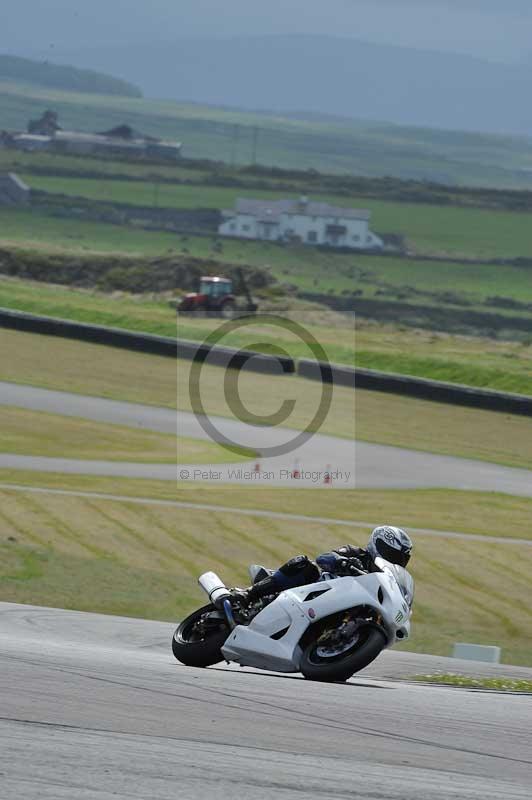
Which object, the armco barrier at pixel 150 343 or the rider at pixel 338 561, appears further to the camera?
the armco barrier at pixel 150 343

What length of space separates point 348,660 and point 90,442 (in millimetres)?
26678

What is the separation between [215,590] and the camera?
37.8ft

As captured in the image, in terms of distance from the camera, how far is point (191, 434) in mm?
38688

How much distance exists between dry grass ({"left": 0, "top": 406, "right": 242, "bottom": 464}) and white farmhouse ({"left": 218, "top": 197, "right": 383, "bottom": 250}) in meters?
122

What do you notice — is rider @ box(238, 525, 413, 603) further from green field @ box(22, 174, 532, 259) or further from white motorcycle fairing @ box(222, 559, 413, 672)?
green field @ box(22, 174, 532, 259)

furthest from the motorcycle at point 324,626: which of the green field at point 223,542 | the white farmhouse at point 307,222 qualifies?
the white farmhouse at point 307,222

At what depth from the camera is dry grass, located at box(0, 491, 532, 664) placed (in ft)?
61.4

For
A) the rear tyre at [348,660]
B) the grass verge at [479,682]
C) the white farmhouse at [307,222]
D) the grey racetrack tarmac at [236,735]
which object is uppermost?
the grey racetrack tarmac at [236,735]

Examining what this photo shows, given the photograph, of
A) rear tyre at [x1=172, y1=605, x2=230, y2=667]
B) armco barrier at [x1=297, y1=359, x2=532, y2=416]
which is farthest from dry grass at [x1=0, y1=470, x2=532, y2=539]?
rear tyre at [x1=172, y1=605, x2=230, y2=667]

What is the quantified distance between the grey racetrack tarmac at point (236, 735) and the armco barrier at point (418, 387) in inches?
1342

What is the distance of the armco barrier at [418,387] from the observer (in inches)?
1757

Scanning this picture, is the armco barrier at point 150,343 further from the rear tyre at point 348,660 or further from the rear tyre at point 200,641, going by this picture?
the rear tyre at point 348,660

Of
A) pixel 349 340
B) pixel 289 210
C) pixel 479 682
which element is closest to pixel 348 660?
pixel 479 682

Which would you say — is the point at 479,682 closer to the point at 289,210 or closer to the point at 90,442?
the point at 90,442
